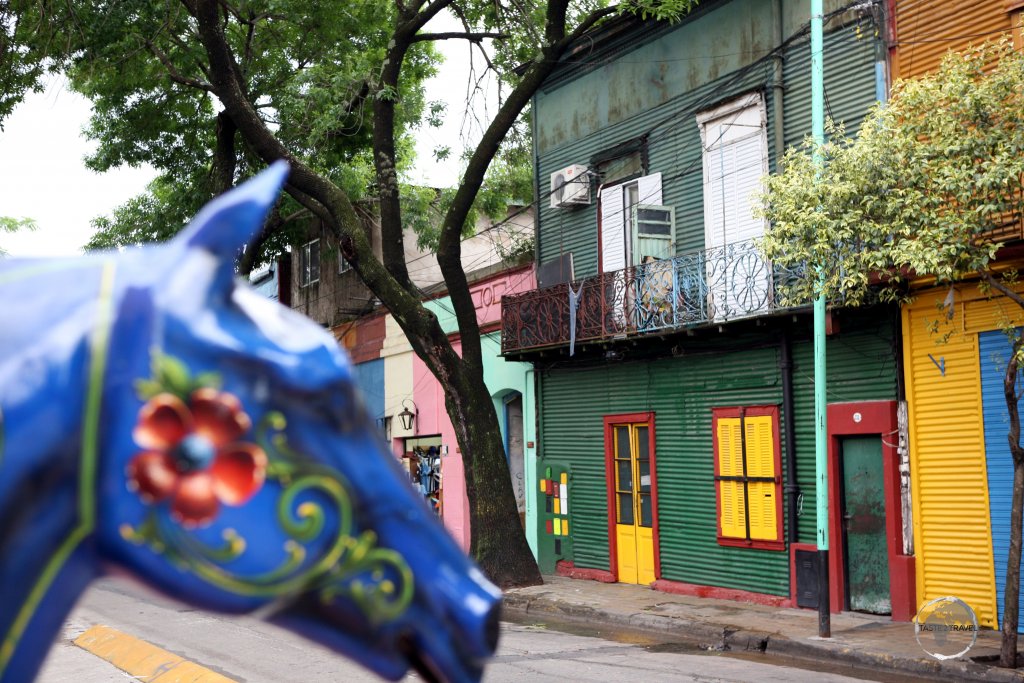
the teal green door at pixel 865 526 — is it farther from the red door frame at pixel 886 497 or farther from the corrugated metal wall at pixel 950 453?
the corrugated metal wall at pixel 950 453

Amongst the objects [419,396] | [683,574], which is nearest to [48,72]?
[419,396]

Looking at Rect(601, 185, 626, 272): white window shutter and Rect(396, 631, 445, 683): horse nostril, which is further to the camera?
Rect(601, 185, 626, 272): white window shutter

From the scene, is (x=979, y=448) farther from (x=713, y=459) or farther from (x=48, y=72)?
(x=48, y=72)

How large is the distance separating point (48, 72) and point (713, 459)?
11.7m

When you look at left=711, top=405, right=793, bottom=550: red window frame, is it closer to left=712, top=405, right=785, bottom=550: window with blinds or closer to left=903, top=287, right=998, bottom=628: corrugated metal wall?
left=712, top=405, right=785, bottom=550: window with blinds

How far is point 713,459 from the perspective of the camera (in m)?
16.6

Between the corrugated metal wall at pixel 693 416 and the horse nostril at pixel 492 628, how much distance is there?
513 inches

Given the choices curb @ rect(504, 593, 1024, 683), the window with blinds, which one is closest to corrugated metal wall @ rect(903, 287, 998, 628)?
curb @ rect(504, 593, 1024, 683)

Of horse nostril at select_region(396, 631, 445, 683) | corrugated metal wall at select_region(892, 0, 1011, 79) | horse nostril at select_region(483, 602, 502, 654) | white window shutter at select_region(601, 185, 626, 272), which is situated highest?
corrugated metal wall at select_region(892, 0, 1011, 79)

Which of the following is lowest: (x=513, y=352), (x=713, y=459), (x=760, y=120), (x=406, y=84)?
(x=713, y=459)

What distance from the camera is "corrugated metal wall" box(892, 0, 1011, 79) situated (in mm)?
12773

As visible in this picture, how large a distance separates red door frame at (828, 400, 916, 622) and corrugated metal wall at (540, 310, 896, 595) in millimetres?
264

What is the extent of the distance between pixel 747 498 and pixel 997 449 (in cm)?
412

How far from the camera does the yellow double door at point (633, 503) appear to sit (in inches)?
708
